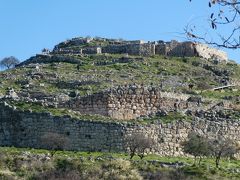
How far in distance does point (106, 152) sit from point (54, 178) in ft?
14.3

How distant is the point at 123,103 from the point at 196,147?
6.08 meters

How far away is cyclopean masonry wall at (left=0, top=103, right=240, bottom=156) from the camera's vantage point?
29.9 m

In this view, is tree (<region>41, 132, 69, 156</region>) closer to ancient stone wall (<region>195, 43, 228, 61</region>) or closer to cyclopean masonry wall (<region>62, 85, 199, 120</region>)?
cyclopean masonry wall (<region>62, 85, 199, 120</region>)

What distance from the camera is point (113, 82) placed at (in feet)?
159

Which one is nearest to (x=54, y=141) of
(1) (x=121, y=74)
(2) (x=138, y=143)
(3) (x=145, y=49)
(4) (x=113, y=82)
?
(2) (x=138, y=143)

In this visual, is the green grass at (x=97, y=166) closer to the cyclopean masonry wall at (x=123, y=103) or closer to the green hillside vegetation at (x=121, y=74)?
the cyclopean masonry wall at (x=123, y=103)

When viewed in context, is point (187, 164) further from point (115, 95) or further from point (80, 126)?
point (115, 95)

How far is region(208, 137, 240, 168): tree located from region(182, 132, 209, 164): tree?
239 millimetres

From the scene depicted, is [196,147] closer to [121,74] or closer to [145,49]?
[121,74]

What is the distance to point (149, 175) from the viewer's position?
26.5 m

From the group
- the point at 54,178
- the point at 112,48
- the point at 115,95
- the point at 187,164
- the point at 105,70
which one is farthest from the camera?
the point at 112,48

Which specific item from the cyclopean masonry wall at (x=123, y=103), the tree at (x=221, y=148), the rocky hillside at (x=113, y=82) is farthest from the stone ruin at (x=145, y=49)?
the tree at (x=221, y=148)

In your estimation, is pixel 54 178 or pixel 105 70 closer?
pixel 54 178

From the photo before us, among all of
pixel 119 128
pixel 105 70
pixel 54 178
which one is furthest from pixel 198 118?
pixel 105 70
